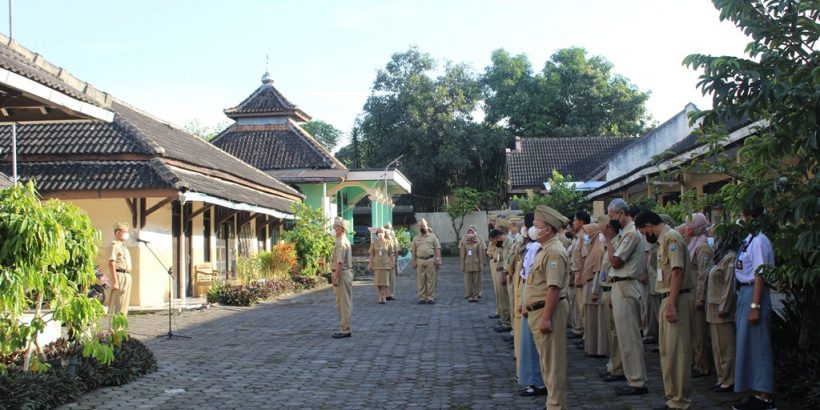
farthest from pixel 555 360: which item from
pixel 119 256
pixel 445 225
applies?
pixel 445 225

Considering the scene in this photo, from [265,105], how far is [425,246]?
16749 millimetres

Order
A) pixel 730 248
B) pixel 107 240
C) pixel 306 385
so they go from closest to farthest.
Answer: pixel 730 248 → pixel 306 385 → pixel 107 240

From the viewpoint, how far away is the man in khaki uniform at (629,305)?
739 centimetres

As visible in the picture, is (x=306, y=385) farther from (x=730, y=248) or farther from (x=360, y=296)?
(x=360, y=296)

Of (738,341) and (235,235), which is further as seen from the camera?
(235,235)

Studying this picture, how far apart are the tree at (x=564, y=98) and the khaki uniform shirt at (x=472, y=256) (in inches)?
1211

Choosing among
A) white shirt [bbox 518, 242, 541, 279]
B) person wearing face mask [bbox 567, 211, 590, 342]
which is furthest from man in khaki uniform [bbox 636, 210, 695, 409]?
person wearing face mask [bbox 567, 211, 590, 342]

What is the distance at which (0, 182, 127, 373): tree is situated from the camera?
6.63 m

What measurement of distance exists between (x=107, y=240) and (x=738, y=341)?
13345mm

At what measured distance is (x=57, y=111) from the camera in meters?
11.7

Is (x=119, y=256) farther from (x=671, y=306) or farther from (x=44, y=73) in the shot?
(x=671, y=306)

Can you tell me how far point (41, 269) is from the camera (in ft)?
22.7

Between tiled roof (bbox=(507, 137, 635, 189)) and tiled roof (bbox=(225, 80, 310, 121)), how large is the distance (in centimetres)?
1265

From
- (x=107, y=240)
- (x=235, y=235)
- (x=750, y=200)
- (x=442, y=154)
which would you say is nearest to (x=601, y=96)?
(x=442, y=154)
